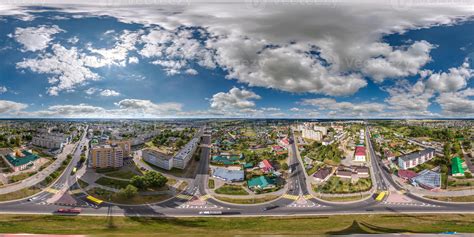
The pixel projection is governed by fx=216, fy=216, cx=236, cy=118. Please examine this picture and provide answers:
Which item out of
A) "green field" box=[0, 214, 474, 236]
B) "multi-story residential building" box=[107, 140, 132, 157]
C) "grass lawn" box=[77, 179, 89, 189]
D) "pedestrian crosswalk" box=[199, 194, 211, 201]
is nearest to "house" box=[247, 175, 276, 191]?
"green field" box=[0, 214, 474, 236]

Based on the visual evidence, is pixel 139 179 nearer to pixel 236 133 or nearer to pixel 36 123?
pixel 236 133

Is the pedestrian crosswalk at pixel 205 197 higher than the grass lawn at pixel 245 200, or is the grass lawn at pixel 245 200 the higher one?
the pedestrian crosswalk at pixel 205 197

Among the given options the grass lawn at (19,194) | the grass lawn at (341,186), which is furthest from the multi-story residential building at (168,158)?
the grass lawn at (341,186)

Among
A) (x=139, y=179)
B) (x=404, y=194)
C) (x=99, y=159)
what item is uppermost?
(x=99, y=159)

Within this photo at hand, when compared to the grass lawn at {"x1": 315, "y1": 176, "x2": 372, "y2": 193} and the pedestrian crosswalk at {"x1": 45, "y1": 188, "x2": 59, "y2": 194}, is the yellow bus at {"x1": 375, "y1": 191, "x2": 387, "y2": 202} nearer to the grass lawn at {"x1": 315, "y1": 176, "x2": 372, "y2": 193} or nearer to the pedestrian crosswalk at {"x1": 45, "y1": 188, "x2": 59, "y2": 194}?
the grass lawn at {"x1": 315, "y1": 176, "x2": 372, "y2": 193}

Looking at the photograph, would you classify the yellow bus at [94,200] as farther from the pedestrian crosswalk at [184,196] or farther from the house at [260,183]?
the house at [260,183]

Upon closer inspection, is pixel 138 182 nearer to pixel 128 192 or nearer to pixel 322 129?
pixel 128 192

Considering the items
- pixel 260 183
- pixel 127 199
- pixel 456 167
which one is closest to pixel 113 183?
pixel 127 199

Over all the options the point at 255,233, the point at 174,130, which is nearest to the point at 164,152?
the point at 174,130
